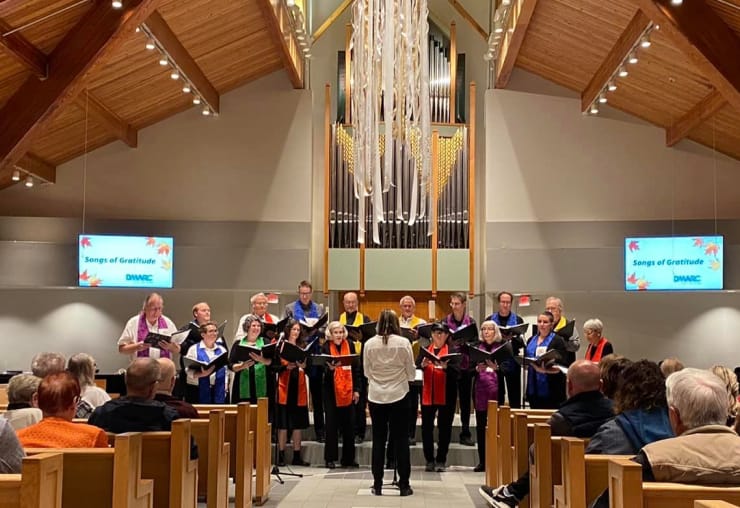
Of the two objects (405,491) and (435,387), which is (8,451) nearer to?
(405,491)

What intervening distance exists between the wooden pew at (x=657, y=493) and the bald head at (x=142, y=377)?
260 centimetres

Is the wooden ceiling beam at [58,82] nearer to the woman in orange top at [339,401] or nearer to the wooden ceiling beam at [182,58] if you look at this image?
the wooden ceiling beam at [182,58]

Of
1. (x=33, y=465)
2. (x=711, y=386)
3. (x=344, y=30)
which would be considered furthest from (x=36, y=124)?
(x=711, y=386)

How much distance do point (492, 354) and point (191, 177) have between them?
244 inches

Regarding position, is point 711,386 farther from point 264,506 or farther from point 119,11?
point 119,11

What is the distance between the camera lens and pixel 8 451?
3316 millimetres

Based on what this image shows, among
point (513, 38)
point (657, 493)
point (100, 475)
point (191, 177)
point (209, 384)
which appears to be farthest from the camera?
point (191, 177)

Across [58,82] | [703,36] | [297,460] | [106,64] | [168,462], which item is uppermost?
[106,64]

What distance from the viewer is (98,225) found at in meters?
12.5

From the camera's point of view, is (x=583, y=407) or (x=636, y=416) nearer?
(x=636, y=416)

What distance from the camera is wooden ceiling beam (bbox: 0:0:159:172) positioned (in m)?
8.77

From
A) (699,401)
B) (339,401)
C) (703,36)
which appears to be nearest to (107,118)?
(339,401)

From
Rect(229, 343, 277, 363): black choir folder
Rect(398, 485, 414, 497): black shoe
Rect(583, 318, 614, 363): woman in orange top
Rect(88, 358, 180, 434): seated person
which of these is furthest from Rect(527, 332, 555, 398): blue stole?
Rect(88, 358, 180, 434): seated person

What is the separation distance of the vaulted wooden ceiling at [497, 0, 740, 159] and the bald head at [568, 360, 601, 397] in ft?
15.0
